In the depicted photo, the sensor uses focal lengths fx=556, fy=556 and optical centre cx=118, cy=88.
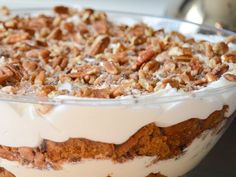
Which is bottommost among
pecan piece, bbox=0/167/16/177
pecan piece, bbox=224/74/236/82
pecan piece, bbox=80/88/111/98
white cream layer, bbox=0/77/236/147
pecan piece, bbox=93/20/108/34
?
pecan piece, bbox=0/167/16/177

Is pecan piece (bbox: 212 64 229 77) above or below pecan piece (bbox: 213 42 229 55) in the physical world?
below

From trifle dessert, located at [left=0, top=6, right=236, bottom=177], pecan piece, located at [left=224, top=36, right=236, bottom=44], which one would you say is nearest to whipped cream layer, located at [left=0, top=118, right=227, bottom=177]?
trifle dessert, located at [left=0, top=6, right=236, bottom=177]

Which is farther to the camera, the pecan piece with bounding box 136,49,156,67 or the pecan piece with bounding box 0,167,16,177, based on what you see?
the pecan piece with bounding box 136,49,156,67

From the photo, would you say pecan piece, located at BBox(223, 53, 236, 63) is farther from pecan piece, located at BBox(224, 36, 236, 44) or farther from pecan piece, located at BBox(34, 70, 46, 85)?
pecan piece, located at BBox(34, 70, 46, 85)

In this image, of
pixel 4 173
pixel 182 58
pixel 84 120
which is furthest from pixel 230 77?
pixel 4 173

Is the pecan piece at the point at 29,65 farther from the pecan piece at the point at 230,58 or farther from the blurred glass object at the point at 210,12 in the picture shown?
the blurred glass object at the point at 210,12

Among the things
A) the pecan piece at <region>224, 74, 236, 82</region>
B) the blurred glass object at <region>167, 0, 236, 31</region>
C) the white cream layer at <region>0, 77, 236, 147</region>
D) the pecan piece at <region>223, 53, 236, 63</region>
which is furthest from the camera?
the blurred glass object at <region>167, 0, 236, 31</region>

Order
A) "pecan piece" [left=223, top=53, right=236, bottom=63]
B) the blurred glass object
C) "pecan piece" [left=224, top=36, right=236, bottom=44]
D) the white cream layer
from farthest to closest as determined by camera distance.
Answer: the blurred glass object → "pecan piece" [left=224, top=36, right=236, bottom=44] → "pecan piece" [left=223, top=53, right=236, bottom=63] → the white cream layer
